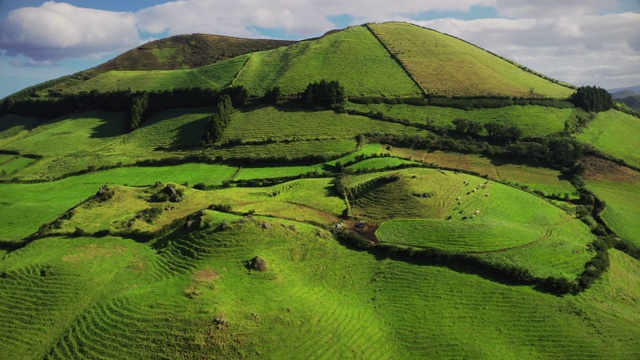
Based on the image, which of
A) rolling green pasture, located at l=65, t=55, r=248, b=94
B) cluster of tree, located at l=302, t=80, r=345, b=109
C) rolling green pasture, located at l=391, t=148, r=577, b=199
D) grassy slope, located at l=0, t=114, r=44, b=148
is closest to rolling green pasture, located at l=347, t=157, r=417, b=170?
rolling green pasture, located at l=391, t=148, r=577, b=199

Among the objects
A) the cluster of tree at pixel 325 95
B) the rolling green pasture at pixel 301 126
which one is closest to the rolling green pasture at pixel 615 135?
the rolling green pasture at pixel 301 126

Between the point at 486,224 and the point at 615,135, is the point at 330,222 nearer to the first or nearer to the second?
the point at 486,224

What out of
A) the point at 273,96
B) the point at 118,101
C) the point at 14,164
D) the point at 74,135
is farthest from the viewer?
the point at 118,101

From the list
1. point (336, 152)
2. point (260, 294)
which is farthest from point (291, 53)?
point (260, 294)

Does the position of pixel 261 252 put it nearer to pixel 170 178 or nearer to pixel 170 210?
pixel 170 210

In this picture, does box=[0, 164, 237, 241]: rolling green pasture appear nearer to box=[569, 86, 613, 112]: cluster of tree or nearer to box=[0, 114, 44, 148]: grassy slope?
box=[0, 114, 44, 148]: grassy slope

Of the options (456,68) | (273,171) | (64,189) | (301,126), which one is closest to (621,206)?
(273,171)

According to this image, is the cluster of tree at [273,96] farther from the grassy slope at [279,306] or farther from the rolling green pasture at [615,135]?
the rolling green pasture at [615,135]
